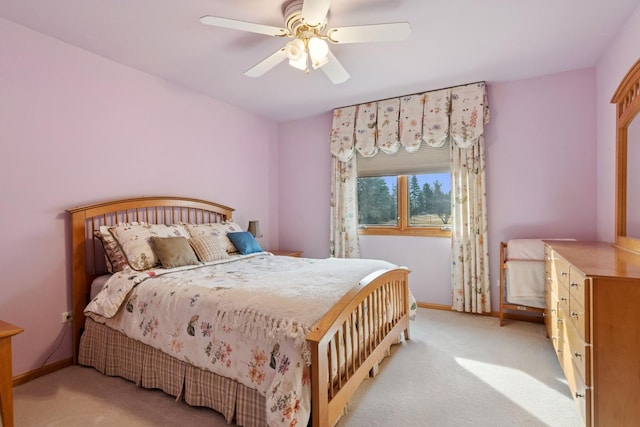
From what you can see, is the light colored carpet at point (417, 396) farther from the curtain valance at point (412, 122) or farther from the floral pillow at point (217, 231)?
the curtain valance at point (412, 122)

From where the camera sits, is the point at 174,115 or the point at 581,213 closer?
the point at 581,213

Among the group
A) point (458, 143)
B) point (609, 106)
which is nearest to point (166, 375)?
point (458, 143)

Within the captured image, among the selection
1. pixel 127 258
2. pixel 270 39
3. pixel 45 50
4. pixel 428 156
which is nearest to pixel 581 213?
pixel 428 156

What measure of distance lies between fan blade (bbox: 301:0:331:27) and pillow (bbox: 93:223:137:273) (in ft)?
7.22

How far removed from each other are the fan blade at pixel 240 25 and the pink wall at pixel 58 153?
1.56 metres

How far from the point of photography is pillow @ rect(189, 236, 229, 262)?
2.91 metres

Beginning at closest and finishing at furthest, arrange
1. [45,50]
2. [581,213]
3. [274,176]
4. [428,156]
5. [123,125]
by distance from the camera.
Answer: [45,50] → [123,125] → [581,213] → [428,156] → [274,176]

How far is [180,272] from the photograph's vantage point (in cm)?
245

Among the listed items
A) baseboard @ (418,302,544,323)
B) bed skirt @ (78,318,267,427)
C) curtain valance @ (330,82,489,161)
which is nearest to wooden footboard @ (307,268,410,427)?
bed skirt @ (78,318,267,427)

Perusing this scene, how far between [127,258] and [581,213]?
164 inches

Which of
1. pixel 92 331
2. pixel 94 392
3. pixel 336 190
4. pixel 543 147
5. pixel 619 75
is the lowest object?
pixel 94 392

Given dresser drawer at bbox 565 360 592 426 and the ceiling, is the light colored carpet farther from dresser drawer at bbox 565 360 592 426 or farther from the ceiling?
the ceiling

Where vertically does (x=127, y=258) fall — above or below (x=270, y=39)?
below

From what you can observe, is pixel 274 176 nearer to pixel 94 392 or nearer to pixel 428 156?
pixel 428 156
